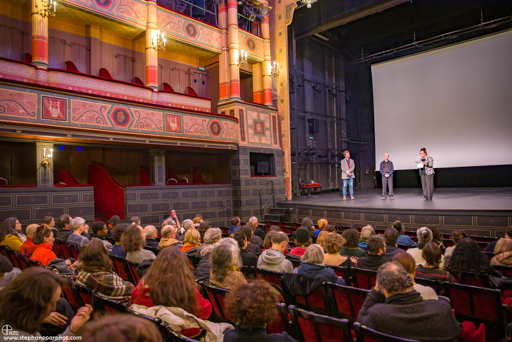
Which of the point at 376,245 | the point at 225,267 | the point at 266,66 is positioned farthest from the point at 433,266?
the point at 266,66

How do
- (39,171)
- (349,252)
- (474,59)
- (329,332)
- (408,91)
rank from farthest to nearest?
(408,91) < (474,59) < (39,171) < (349,252) < (329,332)

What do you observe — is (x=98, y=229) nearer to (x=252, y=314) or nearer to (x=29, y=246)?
Answer: (x=29, y=246)

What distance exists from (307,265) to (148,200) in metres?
6.95

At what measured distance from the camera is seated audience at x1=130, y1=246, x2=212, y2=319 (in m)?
1.93

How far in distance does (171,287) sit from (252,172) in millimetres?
10117

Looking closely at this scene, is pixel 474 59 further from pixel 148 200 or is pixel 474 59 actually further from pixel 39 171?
pixel 39 171

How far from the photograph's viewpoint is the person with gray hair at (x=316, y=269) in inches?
104

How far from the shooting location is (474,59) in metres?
11.7

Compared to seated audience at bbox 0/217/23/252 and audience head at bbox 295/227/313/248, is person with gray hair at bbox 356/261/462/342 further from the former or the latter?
seated audience at bbox 0/217/23/252

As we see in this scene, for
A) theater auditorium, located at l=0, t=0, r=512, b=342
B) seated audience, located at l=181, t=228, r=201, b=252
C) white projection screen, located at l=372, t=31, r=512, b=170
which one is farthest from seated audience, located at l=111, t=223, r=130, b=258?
white projection screen, located at l=372, t=31, r=512, b=170

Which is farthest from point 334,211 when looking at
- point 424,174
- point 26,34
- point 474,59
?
point 26,34

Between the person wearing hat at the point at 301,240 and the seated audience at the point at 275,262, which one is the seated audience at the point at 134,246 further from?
A: the person wearing hat at the point at 301,240

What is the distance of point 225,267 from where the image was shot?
8.01ft

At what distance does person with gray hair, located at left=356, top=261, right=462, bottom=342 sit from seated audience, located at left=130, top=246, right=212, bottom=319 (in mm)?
996
